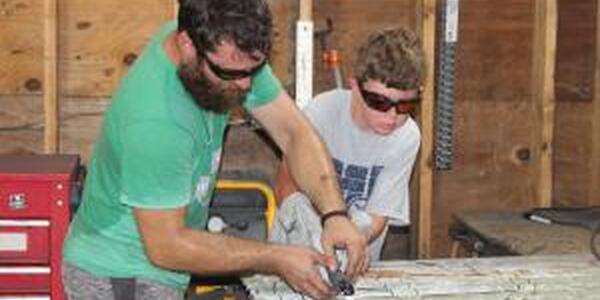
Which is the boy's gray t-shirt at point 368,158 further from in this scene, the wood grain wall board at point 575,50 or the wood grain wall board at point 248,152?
the wood grain wall board at point 575,50

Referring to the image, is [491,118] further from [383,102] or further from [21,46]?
[21,46]

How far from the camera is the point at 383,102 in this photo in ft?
7.82

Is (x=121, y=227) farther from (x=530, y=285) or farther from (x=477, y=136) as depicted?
(x=477, y=136)

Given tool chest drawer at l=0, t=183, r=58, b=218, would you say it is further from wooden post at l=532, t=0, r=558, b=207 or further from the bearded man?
wooden post at l=532, t=0, r=558, b=207

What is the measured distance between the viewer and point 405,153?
8.15 ft

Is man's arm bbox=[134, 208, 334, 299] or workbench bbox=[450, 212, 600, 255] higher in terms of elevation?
man's arm bbox=[134, 208, 334, 299]

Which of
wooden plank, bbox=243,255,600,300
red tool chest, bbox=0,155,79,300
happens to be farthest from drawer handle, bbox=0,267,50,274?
wooden plank, bbox=243,255,600,300

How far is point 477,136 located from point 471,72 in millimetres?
251

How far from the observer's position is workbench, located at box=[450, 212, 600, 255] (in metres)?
2.69

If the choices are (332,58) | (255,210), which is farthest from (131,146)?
(332,58)

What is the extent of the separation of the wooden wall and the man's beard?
1584mm

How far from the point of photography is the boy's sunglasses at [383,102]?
7.80 ft

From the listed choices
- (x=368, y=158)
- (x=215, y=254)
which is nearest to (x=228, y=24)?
(x=215, y=254)

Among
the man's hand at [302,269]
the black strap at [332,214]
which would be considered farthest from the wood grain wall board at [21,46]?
the man's hand at [302,269]
